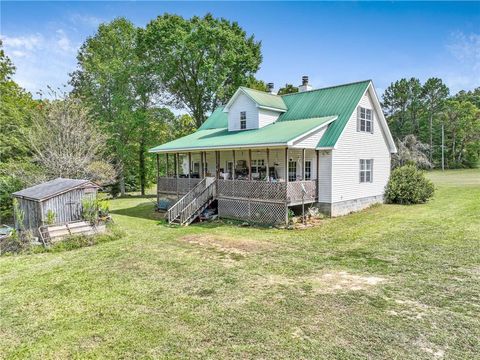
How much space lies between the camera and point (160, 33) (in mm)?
28609

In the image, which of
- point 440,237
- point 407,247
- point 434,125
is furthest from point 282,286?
point 434,125

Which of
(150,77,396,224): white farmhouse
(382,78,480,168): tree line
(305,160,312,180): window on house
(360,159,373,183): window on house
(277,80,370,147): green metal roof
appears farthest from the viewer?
(382,78,480,168): tree line

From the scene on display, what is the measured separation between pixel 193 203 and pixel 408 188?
13560 mm

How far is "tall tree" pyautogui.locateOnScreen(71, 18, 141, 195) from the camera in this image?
91.7 ft

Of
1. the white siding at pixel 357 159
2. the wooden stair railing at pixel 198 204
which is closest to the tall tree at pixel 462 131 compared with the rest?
the white siding at pixel 357 159

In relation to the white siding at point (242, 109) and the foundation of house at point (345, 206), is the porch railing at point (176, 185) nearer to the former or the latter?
the white siding at point (242, 109)

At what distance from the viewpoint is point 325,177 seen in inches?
618

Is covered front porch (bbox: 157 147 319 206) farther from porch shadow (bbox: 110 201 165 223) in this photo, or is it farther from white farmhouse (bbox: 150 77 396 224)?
porch shadow (bbox: 110 201 165 223)

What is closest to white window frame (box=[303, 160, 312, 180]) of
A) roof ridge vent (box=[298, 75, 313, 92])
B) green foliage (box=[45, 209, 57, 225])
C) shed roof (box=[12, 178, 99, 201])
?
roof ridge vent (box=[298, 75, 313, 92])

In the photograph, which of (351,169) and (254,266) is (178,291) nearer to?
(254,266)

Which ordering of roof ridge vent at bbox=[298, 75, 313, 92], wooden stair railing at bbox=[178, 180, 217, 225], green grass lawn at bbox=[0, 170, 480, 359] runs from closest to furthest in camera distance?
green grass lawn at bbox=[0, 170, 480, 359] → wooden stair railing at bbox=[178, 180, 217, 225] → roof ridge vent at bbox=[298, 75, 313, 92]

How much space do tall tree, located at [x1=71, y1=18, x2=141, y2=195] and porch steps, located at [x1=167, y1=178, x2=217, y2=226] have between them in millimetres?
13528

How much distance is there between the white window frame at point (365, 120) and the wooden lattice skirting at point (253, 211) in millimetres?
7179

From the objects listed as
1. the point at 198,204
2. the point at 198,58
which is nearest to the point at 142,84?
the point at 198,58
